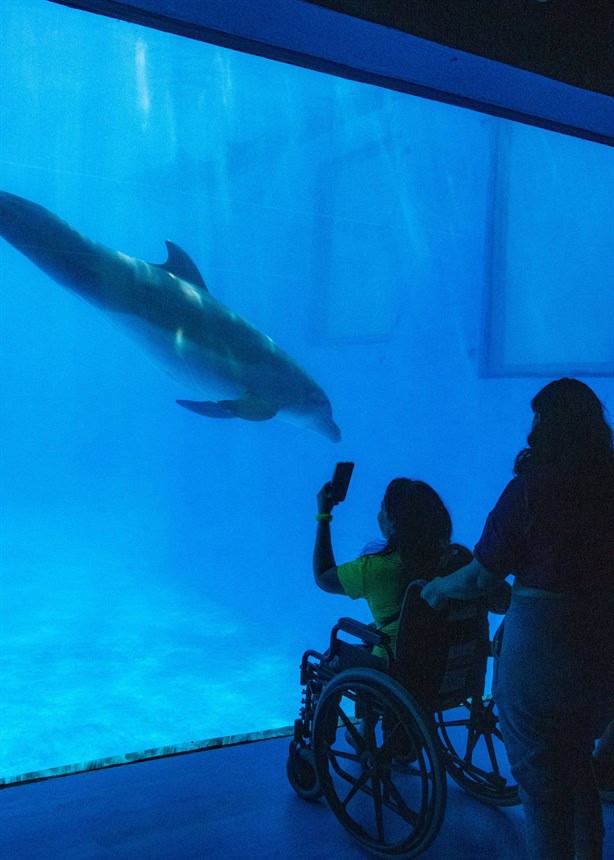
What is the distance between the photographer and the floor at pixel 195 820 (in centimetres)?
250

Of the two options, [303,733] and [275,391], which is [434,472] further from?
[303,733]

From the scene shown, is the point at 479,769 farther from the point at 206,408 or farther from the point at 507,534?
the point at 206,408

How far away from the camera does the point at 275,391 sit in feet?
20.1

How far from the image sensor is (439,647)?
8.10 feet

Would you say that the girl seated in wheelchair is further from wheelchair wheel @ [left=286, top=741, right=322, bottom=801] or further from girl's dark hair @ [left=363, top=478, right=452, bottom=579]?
wheelchair wheel @ [left=286, top=741, right=322, bottom=801]

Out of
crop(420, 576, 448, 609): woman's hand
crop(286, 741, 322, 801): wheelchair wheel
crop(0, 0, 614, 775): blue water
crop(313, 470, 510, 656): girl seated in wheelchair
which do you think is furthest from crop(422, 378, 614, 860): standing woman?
crop(0, 0, 614, 775): blue water

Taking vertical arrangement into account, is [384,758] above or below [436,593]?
below

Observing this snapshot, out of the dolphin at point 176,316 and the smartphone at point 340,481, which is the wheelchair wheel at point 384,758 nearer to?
the smartphone at point 340,481

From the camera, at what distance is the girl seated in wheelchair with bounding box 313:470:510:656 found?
2613mm

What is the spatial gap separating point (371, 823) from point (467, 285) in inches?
800

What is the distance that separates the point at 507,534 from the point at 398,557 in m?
0.76

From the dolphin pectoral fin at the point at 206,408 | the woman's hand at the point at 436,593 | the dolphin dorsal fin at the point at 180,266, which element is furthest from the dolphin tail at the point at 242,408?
the woman's hand at the point at 436,593

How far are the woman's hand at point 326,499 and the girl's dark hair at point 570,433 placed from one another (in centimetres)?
85

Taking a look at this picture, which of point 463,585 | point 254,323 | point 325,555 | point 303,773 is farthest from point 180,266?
point 254,323
